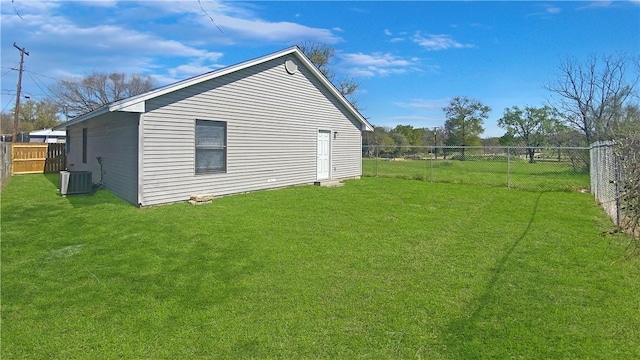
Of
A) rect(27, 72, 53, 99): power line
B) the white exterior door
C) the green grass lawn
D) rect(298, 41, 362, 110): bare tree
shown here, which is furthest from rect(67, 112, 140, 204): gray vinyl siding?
rect(298, 41, 362, 110): bare tree

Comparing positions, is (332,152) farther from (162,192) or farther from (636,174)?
(636,174)

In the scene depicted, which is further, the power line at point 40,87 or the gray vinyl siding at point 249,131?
the power line at point 40,87

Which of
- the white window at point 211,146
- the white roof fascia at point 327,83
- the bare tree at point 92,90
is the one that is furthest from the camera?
the bare tree at point 92,90

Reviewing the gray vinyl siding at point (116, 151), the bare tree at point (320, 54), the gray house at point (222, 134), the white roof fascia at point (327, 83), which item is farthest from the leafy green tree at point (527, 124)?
the gray vinyl siding at point (116, 151)

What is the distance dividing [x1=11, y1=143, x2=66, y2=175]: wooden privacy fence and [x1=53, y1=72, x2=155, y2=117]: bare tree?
20.6 meters

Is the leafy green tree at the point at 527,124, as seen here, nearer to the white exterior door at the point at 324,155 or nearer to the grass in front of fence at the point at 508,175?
the grass in front of fence at the point at 508,175

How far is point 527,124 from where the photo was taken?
3966cm

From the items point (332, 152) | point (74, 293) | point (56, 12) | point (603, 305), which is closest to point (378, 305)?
point (603, 305)

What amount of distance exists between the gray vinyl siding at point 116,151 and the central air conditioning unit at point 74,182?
1.70 ft

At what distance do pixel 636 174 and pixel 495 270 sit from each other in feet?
6.20

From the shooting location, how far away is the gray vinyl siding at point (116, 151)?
8102mm

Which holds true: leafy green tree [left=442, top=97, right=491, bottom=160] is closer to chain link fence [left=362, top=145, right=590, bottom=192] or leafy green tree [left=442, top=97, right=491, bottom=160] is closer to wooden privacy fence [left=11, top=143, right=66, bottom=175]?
chain link fence [left=362, top=145, right=590, bottom=192]

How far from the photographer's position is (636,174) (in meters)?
2.64

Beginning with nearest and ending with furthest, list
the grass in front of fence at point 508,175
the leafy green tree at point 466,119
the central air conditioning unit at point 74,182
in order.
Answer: the central air conditioning unit at point 74,182 → the grass in front of fence at point 508,175 → the leafy green tree at point 466,119
